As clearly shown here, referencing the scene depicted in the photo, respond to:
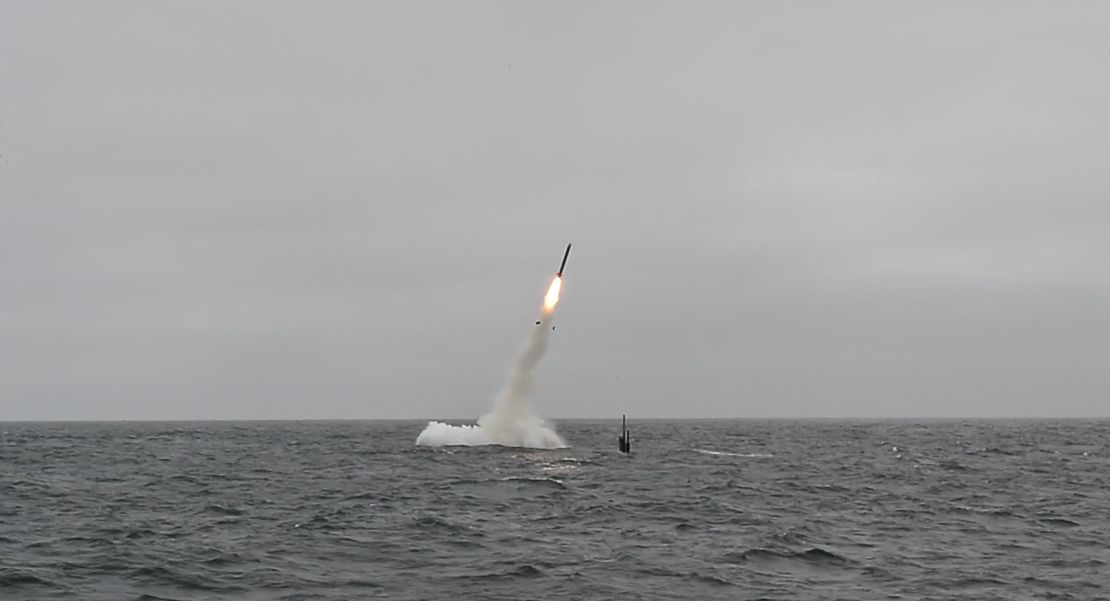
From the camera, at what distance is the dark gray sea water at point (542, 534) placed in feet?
78.0

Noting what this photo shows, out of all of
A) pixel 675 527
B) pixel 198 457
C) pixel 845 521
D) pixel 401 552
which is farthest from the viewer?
pixel 198 457

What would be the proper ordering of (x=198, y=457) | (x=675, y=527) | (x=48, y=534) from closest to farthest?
(x=48, y=534)
(x=675, y=527)
(x=198, y=457)

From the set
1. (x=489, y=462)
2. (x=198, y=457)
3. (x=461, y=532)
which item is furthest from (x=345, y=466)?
(x=461, y=532)

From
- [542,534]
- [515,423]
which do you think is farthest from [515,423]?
[542,534]

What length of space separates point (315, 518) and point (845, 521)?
64.5ft

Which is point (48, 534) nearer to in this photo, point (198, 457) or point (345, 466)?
point (345, 466)

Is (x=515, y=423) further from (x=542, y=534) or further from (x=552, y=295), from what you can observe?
(x=542, y=534)

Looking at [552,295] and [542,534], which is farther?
[552,295]

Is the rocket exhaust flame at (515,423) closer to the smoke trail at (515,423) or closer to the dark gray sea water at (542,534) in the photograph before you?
the smoke trail at (515,423)

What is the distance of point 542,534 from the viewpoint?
104ft

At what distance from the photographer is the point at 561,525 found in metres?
33.9

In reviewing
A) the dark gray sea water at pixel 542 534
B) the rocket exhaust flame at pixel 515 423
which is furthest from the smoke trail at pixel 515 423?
the dark gray sea water at pixel 542 534

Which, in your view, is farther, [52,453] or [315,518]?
[52,453]

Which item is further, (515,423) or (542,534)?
(515,423)
